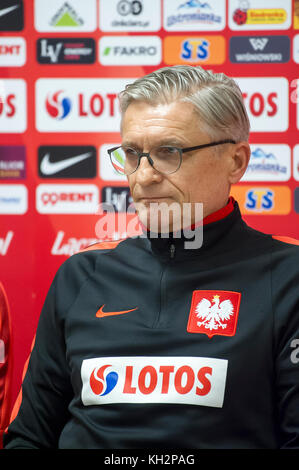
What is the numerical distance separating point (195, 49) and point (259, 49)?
0.21 m

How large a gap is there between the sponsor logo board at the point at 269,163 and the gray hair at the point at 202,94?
1.91 feet

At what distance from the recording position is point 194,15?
5.76 ft

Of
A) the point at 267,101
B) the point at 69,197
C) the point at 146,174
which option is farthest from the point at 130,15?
the point at 146,174

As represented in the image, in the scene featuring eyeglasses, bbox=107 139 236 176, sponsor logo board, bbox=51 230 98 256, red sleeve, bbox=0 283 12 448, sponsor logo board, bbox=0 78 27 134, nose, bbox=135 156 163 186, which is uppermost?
sponsor logo board, bbox=0 78 27 134

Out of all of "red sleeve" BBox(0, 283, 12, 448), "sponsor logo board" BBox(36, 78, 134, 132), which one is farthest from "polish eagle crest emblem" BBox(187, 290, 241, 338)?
"sponsor logo board" BBox(36, 78, 134, 132)

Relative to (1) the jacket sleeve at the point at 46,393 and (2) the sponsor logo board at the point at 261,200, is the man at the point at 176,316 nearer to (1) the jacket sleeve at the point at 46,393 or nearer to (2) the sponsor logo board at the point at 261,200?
(1) the jacket sleeve at the point at 46,393

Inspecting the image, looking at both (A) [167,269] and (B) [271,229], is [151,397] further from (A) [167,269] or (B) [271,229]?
(B) [271,229]

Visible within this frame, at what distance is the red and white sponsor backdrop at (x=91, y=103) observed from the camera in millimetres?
1763

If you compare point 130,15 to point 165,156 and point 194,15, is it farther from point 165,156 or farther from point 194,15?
point 165,156

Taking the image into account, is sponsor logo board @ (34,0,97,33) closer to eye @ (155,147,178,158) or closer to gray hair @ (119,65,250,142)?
gray hair @ (119,65,250,142)

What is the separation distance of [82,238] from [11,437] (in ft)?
2.47

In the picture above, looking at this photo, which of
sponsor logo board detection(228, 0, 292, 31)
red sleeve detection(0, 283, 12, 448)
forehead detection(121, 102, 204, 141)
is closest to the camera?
forehead detection(121, 102, 204, 141)

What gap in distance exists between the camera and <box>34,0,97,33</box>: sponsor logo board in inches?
70.1

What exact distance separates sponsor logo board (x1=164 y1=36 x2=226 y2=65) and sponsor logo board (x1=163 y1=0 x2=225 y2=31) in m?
0.03
